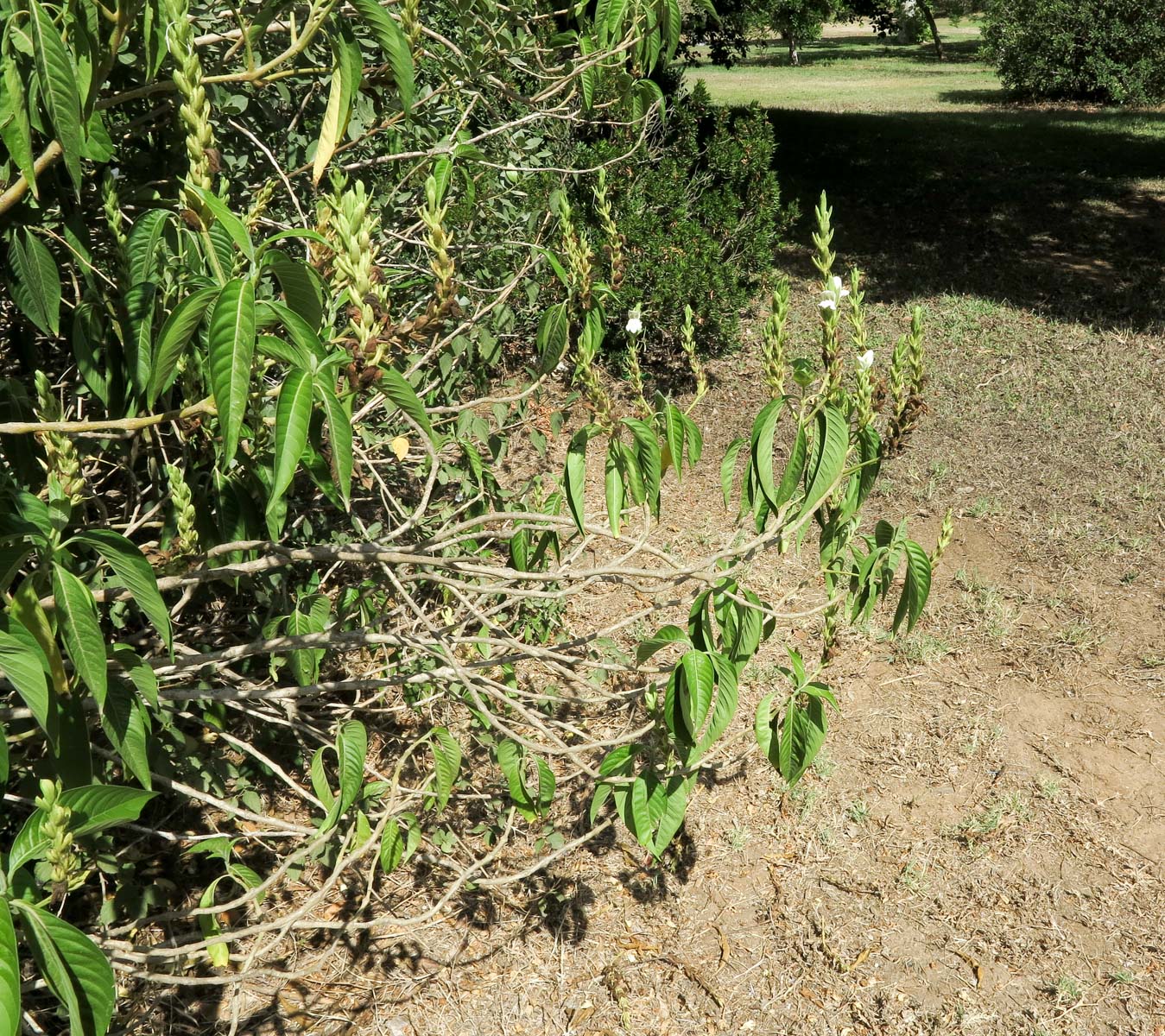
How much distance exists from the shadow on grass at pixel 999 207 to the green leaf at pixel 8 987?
23.7ft

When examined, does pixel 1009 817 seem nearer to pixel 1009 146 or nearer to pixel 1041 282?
pixel 1041 282

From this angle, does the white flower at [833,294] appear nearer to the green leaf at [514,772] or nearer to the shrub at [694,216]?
the green leaf at [514,772]

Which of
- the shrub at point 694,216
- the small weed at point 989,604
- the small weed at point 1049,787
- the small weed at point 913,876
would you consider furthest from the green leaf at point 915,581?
the shrub at point 694,216

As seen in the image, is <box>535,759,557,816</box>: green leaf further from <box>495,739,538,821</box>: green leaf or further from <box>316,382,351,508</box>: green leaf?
<box>316,382,351,508</box>: green leaf

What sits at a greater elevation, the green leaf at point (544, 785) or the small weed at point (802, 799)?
the green leaf at point (544, 785)

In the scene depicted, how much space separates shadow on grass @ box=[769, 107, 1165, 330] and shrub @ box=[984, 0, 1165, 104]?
1.84 m

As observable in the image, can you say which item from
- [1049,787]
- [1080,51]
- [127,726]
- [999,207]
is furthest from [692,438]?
[1080,51]

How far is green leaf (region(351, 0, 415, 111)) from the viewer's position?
1401 millimetres

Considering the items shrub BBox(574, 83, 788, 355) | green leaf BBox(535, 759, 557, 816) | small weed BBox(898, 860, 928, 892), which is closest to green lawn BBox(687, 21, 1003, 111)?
shrub BBox(574, 83, 788, 355)

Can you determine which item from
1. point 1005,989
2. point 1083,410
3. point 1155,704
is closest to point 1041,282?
point 1083,410

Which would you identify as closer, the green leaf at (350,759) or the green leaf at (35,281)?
the green leaf at (35,281)

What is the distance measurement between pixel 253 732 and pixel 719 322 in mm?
3860

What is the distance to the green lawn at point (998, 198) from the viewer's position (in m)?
7.62

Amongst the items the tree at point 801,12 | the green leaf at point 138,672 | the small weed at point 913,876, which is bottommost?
the small weed at point 913,876
